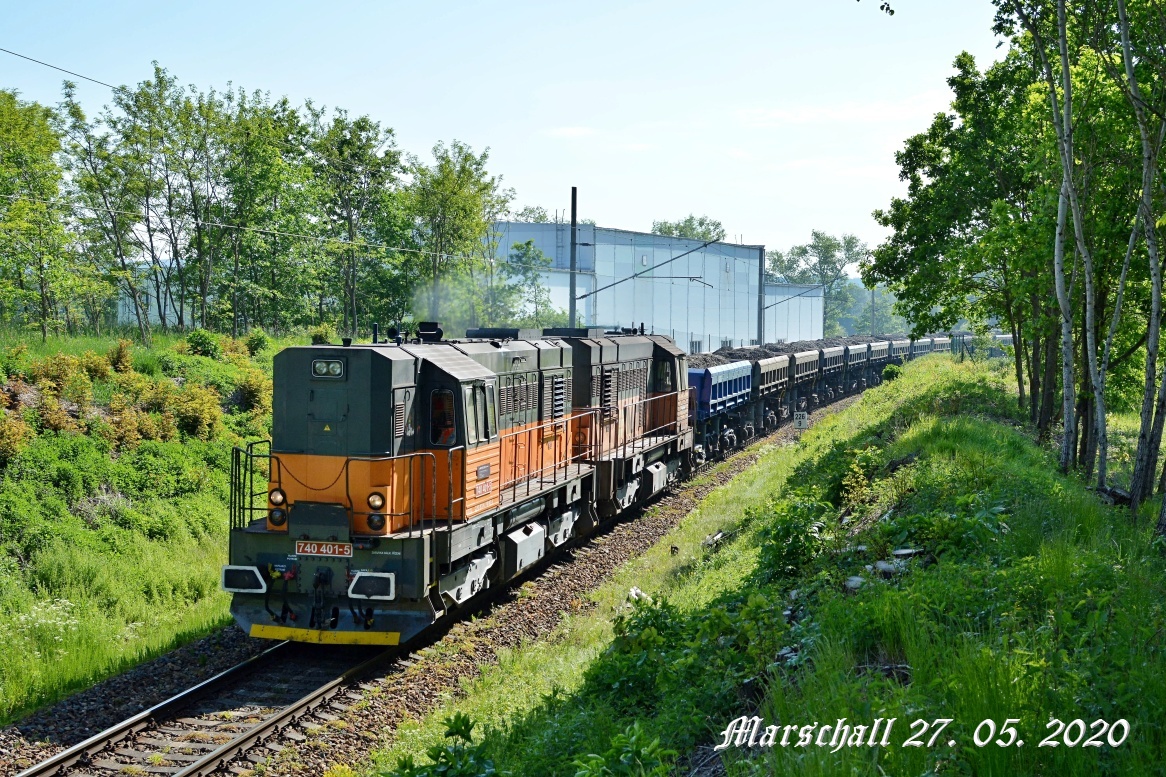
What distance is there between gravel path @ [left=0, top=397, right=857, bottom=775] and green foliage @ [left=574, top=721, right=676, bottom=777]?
3359 mm

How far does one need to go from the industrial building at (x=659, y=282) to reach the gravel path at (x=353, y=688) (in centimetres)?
3311

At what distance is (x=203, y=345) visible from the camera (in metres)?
23.4

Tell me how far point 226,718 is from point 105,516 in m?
7.90

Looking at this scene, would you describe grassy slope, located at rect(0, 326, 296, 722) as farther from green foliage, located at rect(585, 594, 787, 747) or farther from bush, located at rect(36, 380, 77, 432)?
green foliage, located at rect(585, 594, 787, 747)

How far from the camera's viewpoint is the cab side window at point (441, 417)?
37.6ft

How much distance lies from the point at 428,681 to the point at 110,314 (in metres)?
33.8

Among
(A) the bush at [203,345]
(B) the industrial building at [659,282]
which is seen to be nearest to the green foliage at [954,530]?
(A) the bush at [203,345]

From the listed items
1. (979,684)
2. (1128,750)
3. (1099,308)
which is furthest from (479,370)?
(1099,308)

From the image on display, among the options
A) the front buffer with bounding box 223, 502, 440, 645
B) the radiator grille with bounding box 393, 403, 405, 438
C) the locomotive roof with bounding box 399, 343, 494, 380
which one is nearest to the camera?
the front buffer with bounding box 223, 502, 440, 645

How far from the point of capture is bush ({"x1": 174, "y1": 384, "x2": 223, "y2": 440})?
1905 centimetres

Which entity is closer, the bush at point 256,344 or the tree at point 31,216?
the tree at point 31,216

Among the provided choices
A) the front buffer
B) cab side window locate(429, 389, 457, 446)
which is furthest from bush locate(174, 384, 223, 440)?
cab side window locate(429, 389, 457, 446)

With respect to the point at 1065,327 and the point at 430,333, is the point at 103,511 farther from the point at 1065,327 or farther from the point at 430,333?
the point at 1065,327

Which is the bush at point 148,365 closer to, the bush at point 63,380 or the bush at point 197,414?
the bush at point 197,414
